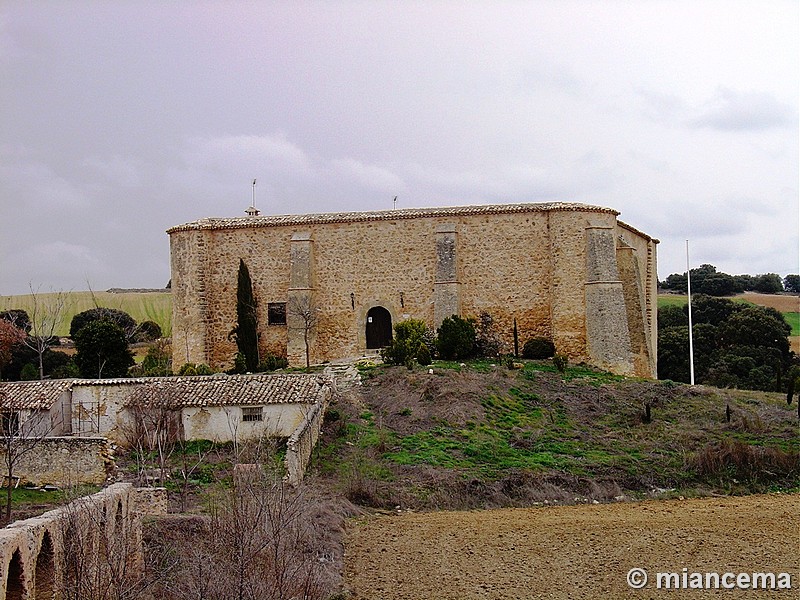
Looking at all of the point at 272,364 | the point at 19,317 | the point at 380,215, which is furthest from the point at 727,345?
the point at 19,317

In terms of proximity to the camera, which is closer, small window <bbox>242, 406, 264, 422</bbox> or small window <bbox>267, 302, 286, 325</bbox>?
small window <bbox>242, 406, 264, 422</bbox>

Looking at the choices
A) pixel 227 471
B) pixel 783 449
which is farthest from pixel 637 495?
pixel 227 471

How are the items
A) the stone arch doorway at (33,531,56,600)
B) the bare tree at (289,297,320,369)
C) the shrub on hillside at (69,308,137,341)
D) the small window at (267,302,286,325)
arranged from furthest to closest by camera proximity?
the shrub on hillside at (69,308,137,341) < the small window at (267,302,286,325) < the bare tree at (289,297,320,369) < the stone arch doorway at (33,531,56,600)

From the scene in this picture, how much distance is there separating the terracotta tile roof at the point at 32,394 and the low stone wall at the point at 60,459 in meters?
2.07

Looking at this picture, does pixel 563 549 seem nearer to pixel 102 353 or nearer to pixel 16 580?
pixel 16 580

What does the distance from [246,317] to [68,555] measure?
1997 cm

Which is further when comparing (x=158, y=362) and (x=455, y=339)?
(x=158, y=362)

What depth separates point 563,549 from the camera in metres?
14.2

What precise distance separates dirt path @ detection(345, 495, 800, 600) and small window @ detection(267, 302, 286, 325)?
14.4 metres

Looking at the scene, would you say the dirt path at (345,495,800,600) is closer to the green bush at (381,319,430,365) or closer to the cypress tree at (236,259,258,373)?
the green bush at (381,319,430,365)

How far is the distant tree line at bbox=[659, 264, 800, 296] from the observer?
199 feet

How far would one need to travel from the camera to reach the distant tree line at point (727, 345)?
1532 inches

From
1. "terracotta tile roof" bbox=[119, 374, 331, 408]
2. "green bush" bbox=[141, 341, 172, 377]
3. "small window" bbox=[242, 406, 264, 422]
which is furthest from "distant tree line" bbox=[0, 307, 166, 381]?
"small window" bbox=[242, 406, 264, 422]

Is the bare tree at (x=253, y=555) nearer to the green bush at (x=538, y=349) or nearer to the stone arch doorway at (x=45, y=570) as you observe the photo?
the stone arch doorway at (x=45, y=570)
